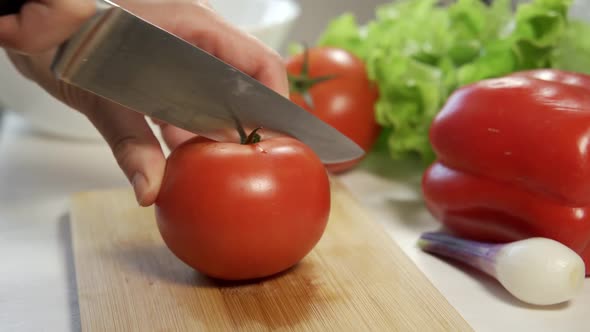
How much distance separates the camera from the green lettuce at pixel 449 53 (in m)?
1.17

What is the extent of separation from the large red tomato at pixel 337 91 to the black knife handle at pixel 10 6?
0.62 m

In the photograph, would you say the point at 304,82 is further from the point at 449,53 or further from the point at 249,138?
the point at 249,138

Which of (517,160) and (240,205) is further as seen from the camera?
(517,160)

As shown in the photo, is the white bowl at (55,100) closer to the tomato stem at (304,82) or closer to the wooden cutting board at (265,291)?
the tomato stem at (304,82)

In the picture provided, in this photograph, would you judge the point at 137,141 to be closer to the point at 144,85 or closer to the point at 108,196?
the point at 144,85

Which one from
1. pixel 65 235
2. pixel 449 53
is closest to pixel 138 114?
pixel 65 235

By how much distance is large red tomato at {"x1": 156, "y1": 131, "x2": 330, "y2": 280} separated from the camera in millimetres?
852

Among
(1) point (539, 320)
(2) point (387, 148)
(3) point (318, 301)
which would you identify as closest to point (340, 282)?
Result: (3) point (318, 301)

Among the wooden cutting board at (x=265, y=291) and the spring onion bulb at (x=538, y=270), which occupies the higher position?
the spring onion bulb at (x=538, y=270)

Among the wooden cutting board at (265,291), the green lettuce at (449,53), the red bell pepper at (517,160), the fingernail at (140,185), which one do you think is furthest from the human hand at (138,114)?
the green lettuce at (449,53)

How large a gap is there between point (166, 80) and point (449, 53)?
25.2 inches

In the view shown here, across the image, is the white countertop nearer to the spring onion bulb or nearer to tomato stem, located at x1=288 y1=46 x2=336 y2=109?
the spring onion bulb

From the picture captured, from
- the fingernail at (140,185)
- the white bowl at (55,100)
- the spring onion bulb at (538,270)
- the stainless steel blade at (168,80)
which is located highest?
the stainless steel blade at (168,80)

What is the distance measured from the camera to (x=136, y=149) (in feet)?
2.92
